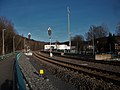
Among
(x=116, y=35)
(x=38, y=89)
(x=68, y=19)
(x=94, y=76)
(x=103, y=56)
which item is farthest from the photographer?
(x=116, y=35)

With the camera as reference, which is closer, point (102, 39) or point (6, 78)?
point (6, 78)

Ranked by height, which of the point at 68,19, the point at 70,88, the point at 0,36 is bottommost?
the point at 70,88

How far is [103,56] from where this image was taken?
4225 centimetres

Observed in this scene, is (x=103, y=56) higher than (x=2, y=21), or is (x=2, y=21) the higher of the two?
(x=2, y=21)

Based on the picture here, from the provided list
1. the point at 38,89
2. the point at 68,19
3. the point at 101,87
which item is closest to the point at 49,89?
the point at 38,89

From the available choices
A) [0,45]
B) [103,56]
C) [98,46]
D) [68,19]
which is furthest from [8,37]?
[103,56]

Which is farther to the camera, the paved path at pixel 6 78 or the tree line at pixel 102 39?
the tree line at pixel 102 39

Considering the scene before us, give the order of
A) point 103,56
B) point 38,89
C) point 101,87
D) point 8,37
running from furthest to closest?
point 8,37, point 103,56, point 101,87, point 38,89

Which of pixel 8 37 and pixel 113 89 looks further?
pixel 8 37

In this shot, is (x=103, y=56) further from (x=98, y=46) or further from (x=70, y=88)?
(x=98, y=46)

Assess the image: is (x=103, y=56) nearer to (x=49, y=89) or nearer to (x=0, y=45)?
(x=49, y=89)

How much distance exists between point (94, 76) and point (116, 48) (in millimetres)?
60111

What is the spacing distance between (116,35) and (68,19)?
2122cm

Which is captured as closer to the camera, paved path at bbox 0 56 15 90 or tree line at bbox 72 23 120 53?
paved path at bbox 0 56 15 90
